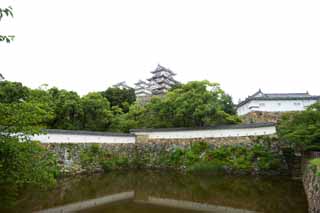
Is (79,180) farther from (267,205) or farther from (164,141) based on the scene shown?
(267,205)

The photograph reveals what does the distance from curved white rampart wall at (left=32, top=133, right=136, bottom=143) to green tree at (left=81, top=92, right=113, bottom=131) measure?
2.33m

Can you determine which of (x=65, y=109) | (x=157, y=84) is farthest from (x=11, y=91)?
(x=157, y=84)

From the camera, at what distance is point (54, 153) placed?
11.4 m

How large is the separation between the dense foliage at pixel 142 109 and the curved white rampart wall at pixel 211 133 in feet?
2.25

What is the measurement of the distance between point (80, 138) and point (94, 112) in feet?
10.8

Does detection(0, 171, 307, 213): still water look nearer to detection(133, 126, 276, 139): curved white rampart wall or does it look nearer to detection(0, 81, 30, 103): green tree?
detection(133, 126, 276, 139): curved white rampart wall

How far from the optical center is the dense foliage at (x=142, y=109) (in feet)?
44.5

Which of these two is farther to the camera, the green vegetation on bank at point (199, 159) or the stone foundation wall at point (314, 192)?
the green vegetation on bank at point (199, 159)

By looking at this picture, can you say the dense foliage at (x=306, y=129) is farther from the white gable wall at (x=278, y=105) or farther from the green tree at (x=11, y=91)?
the green tree at (x=11, y=91)

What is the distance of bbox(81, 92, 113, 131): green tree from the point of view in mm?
15430

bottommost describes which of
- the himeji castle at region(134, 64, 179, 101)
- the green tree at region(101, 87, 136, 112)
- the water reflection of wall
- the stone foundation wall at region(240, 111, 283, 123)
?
the water reflection of wall

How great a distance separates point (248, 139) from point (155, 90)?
77.3ft

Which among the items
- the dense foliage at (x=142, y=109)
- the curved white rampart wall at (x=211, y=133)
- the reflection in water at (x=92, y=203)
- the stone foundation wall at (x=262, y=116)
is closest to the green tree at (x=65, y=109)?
the dense foliage at (x=142, y=109)

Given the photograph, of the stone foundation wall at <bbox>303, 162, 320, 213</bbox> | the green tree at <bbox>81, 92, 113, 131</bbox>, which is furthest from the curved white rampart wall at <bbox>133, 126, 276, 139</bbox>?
the stone foundation wall at <bbox>303, 162, 320, 213</bbox>
